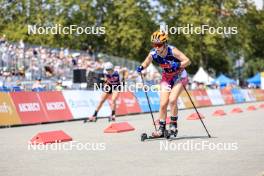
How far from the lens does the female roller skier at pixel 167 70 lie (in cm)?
1250

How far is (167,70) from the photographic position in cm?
1295

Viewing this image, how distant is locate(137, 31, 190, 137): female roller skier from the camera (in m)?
12.5

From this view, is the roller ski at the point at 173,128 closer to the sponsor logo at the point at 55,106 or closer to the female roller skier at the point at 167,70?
the female roller skier at the point at 167,70

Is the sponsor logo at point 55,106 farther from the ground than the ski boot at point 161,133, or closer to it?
closer to it

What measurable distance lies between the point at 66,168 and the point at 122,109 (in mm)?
18858

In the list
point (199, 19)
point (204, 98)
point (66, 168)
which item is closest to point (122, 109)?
point (204, 98)

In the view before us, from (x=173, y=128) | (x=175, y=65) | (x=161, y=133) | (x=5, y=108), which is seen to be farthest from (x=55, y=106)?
(x=175, y=65)

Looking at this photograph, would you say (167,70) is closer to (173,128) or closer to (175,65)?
(175,65)

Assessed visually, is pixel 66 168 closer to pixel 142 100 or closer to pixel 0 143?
pixel 0 143

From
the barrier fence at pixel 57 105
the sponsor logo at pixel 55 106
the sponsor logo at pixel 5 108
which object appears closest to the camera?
the sponsor logo at pixel 5 108

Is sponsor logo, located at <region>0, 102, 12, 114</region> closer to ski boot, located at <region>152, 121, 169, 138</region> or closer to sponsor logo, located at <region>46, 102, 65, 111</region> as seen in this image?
sponsor logo, located at <region>46, 102, 65, 111</region>

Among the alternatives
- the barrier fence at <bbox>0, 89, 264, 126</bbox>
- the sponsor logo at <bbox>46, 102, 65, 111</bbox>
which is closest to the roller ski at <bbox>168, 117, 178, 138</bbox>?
the barrier fence at <bbox>0, 89, 264, 126</bbox>

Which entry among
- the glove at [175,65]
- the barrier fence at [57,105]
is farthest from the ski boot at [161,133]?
the barrier fence at [57,105]

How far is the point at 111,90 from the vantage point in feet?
72.8
